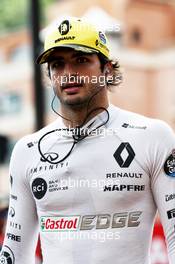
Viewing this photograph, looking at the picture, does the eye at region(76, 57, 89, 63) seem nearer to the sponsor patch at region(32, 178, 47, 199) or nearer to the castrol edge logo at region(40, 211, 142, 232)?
the sponsor patch at region(32, 178, 47, 199)

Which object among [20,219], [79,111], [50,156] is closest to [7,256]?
[20,219]

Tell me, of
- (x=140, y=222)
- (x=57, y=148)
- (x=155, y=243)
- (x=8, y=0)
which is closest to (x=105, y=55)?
(x=57, y=148)

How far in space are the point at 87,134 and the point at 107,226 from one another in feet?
1.56

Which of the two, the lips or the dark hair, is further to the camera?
the dark hair

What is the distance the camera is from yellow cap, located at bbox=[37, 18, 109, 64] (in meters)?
3.59

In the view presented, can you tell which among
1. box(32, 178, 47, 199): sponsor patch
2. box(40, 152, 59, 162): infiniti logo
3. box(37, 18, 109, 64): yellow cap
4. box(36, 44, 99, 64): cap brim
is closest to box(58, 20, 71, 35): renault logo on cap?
box(37, 18, 109, 64): yellow cap

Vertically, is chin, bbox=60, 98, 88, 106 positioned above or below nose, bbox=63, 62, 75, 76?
below

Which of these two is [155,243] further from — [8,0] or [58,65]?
[8,0]

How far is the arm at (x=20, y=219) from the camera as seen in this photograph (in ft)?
12.4

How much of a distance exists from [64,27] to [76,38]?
4.2 inches

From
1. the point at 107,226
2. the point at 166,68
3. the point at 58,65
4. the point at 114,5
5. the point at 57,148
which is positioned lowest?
the point at 166,68

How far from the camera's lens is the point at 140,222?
3498 mm

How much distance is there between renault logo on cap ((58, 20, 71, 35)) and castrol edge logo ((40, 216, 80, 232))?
86 cm

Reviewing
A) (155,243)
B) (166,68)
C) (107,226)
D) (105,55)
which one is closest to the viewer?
(107,226)
